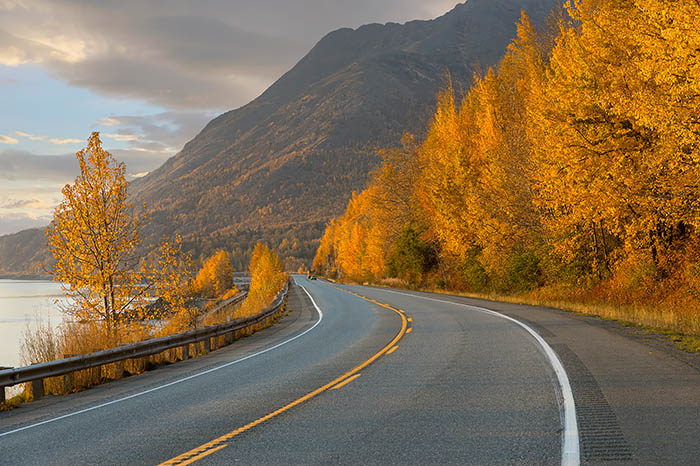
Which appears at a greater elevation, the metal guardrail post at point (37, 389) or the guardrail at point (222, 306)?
the metal guardrail post at point (37, 389)

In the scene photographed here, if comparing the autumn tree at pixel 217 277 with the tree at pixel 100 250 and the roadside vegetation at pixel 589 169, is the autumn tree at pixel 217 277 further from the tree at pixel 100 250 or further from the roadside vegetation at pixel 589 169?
the tree at pixel 100 250

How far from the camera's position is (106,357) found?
10914mm

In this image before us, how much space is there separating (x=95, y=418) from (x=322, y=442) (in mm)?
3646

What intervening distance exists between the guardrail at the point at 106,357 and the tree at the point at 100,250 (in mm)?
4169

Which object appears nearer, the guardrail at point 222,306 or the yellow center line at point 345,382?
the yellow center line at point 345,382

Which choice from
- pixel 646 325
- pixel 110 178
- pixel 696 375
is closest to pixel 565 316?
pixel 646 325

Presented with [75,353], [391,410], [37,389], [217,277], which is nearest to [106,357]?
[75,353]

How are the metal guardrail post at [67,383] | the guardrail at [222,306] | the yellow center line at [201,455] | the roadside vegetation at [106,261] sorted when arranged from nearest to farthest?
the yellow center line at [201,455] < the metal guardrail post at [67,383] < the roadside vegetation at [106,261] < the guardrail at [222,306]

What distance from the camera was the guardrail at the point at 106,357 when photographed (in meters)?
9.11

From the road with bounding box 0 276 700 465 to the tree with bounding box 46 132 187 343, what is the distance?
316 inches

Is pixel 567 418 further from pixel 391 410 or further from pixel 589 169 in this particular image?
pixel 589 169

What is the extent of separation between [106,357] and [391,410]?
6806 millimetres

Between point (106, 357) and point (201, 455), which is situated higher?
point (201, 455)

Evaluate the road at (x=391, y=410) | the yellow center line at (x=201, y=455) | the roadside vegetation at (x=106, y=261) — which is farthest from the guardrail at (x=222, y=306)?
the yellow center line at (x=201, y=455)
